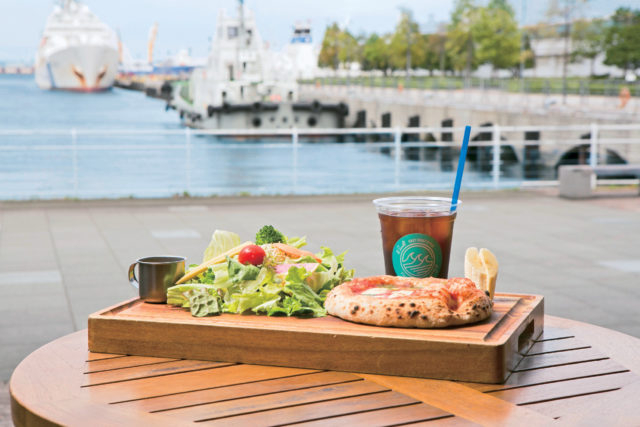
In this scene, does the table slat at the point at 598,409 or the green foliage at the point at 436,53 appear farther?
the green foliage at the point at 436,53

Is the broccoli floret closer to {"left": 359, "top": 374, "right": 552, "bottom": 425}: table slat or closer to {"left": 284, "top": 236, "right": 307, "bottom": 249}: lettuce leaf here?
{"left": 284, "top": 236, "right": 307, "bottom": 249}: lettuce leaf

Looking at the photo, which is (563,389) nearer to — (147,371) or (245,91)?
(147,371)

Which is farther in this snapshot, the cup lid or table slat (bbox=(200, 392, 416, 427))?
the cup lid

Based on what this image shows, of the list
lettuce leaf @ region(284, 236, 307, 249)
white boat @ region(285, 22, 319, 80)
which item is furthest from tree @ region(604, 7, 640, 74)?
white boat @ region(285, 22, 319, 80)

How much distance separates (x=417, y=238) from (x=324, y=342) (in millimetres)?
440

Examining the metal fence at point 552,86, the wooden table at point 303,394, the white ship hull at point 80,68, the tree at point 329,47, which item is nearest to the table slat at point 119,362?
the wooden table at point 303,394

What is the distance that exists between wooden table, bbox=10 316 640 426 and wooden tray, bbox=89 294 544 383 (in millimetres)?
25

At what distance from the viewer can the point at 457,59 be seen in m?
66.0

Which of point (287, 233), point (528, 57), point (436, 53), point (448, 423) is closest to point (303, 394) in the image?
point (448, 423)

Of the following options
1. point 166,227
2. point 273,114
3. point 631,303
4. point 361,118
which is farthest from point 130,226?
point 361,118

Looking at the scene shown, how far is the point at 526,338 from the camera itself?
2.23 m

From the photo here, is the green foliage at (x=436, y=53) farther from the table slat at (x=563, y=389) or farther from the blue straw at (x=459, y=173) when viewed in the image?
the table slat at (x=563, y=389)

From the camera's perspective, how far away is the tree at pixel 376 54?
87.5 meters

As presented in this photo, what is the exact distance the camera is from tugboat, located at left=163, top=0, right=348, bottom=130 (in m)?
49.0
